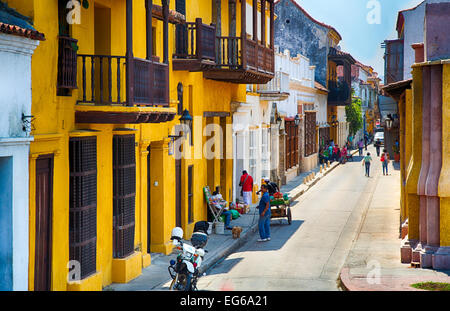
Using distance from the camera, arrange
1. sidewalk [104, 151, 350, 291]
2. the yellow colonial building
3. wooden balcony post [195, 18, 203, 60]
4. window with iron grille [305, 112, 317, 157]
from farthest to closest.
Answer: window with iron grille [305, 112, 317, 157]
wooden balcony post [195, 18, 203, 60]
sidewalk [104, 151, 350, 291]
the yellow colonial building

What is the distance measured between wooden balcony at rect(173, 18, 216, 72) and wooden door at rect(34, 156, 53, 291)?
7.10 m

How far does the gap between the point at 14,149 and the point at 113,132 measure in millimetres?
4298

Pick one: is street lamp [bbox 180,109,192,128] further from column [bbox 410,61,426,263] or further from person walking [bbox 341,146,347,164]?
person walking [bbox 341,146,347,164]

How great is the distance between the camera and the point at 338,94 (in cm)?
5300

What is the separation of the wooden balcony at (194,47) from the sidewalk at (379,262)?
5606 millimetres

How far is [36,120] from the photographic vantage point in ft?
32.8

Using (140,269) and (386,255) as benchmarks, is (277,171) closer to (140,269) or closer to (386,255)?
(386,255)

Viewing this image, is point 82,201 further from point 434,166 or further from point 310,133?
Result: point 310,133

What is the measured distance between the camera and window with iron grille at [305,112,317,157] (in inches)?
1654

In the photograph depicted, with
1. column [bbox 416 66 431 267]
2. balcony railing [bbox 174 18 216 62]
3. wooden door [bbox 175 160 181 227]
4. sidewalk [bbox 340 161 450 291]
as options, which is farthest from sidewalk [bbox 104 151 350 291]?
balcony railing [bbox 174 18 216 62]

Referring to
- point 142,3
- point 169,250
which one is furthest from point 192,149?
point 142,3

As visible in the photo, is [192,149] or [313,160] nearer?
[192,149]

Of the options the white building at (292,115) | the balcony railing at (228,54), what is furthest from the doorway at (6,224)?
the white building at (292,115)

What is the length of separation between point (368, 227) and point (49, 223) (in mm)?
11970
